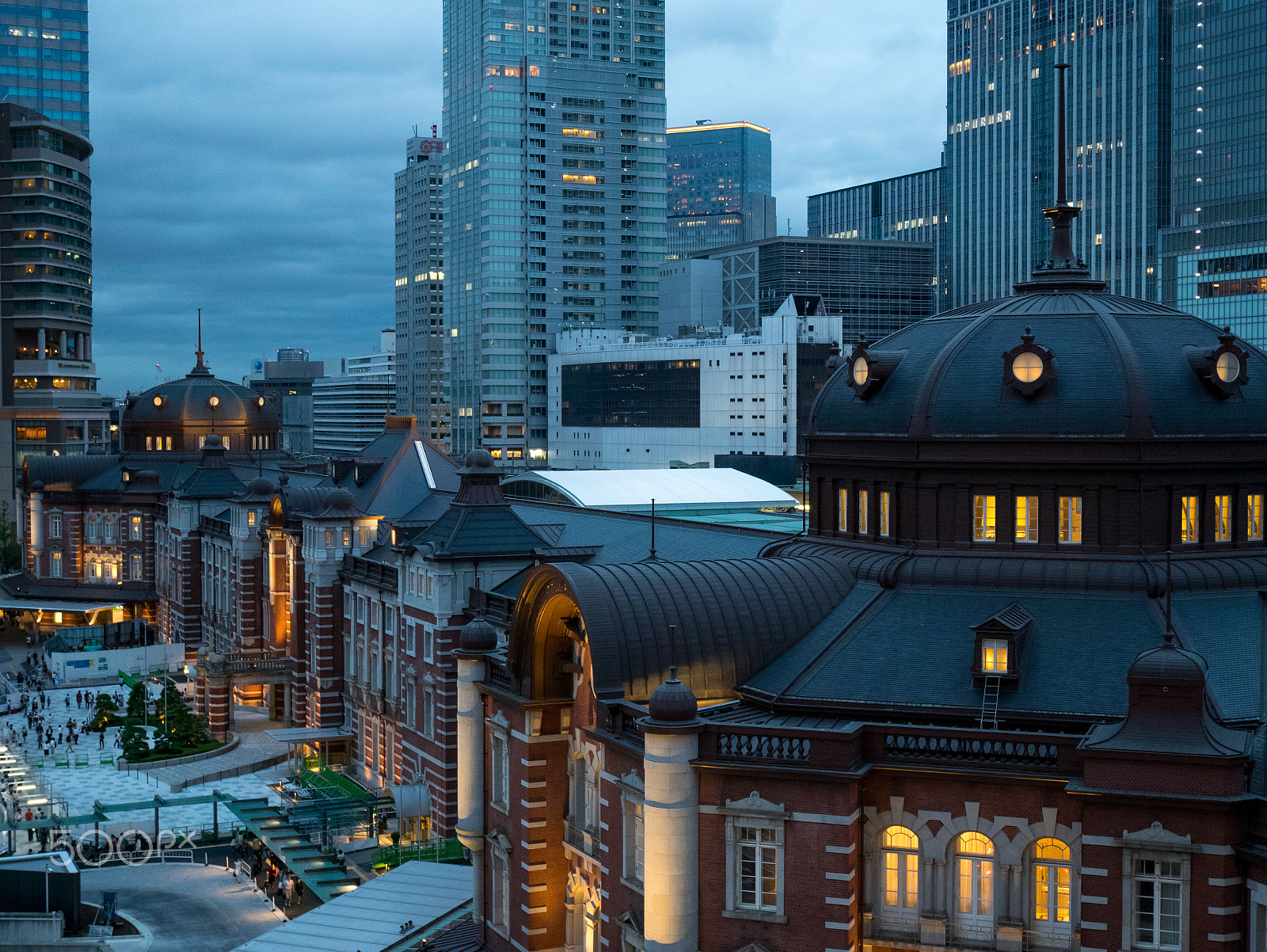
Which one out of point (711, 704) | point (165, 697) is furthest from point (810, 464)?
point (165, 697)

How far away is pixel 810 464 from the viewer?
49.5 metres

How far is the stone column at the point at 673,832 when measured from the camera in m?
37.5

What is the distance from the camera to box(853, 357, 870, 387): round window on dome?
46.7 m

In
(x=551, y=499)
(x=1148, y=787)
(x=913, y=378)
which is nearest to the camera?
(x=1148, y=787)

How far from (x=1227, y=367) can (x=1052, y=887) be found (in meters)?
17.5

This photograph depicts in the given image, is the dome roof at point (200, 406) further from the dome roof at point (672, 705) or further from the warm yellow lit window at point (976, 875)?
the warm yellow lit window at point (976, 875)

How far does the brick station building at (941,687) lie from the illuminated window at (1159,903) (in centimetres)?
8

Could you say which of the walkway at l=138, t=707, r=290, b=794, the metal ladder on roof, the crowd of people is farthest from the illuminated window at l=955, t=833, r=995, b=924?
the walkway at l=138, t=707, r=290, b=794

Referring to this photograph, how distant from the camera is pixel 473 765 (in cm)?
5078

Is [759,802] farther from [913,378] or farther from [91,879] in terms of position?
[91,879]

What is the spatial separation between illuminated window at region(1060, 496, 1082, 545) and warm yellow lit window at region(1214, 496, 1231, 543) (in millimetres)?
4409

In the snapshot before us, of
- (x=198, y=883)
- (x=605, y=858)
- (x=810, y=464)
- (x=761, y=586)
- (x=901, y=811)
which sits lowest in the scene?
(x=198, y=883)

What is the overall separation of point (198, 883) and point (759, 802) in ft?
133

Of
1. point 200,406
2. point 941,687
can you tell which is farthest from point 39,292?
point 941,687
